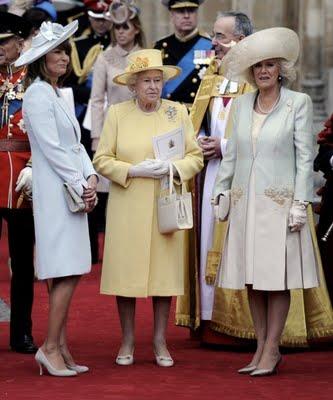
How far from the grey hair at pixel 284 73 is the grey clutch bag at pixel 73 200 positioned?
4.05 ft

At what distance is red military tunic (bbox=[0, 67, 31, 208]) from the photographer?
11195mm

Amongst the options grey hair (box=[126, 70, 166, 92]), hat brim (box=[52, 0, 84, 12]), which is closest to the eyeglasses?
grey hair (box=[126, 70, 166, 92])

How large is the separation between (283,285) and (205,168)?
1.55 meters

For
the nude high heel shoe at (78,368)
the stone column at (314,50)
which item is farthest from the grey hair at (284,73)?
the stone column at (314,50)

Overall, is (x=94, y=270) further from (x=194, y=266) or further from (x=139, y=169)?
(x=139, y=169)

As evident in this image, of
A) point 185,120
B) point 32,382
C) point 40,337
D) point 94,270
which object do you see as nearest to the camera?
point 32,382

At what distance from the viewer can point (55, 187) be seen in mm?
10461

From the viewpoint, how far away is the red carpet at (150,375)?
1001 centimetres

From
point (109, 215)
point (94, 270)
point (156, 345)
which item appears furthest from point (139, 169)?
point (94, 270)

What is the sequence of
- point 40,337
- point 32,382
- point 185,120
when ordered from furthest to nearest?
point 40,337
point 185,120
point 32,382

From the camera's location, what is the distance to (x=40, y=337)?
11852 mm

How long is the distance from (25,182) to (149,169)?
30.1 inches

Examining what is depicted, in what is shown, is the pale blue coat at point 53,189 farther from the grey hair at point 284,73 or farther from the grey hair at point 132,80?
the grey hair at point 284,73

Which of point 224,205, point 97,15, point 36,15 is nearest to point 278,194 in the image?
point 224,205
